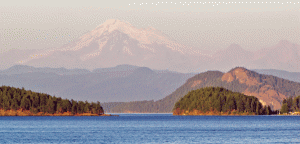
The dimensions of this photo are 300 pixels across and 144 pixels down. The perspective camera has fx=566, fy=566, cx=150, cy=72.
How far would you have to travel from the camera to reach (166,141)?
157 m

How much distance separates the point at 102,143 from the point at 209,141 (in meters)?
29.8

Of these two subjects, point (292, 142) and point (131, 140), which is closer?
point (292, 142)

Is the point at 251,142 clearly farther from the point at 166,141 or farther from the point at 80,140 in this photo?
the point at 80,140

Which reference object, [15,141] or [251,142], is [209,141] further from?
[15,141]

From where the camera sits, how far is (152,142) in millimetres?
154125

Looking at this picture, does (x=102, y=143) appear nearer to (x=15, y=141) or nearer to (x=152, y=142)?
(x=152, y=142)

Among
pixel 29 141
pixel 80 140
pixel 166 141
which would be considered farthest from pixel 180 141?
pixel 29 141

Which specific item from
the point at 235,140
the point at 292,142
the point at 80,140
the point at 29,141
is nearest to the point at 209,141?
the point at 235,140

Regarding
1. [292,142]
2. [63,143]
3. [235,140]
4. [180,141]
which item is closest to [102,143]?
[63,143]

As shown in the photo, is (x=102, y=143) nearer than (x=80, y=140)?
Yes

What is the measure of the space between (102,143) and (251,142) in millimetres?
40369

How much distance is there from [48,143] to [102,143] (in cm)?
1514

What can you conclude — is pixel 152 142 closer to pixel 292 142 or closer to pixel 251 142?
pixel 251 142

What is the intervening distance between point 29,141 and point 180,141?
143 feet
